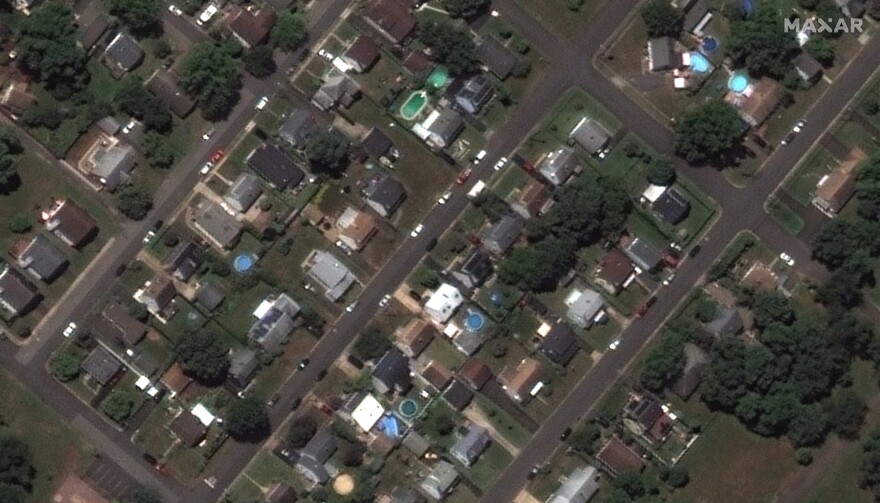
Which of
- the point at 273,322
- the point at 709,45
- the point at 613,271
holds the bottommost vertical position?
the point at 273,322

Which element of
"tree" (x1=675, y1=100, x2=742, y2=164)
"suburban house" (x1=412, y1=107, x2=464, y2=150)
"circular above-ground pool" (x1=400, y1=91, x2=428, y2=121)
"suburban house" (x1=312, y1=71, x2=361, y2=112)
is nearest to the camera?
"tree" (x1=675, y1=100, x2=742, y2=164)

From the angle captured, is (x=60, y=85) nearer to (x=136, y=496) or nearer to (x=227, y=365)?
(x=227, y=365)

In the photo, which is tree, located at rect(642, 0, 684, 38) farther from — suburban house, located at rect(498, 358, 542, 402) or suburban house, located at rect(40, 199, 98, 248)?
suburban house, located at rect(40, 199, 98, 248)

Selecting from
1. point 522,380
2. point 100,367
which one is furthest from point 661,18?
point 100,367

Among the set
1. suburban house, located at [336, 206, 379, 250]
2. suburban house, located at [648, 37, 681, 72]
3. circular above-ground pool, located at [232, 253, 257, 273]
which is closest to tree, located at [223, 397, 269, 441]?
circular above-ground pool, located at [232, 253, 257, 273]

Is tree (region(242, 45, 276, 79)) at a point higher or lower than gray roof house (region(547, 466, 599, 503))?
higher

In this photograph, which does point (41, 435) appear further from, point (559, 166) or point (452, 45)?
point (559, 166)
